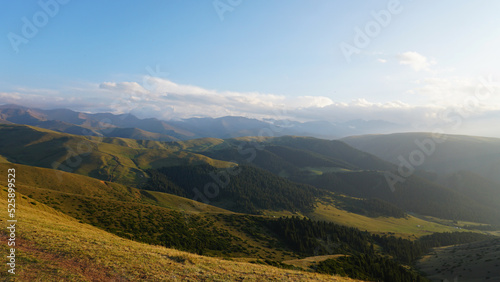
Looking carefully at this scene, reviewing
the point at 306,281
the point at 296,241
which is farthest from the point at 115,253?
the point at 296,241

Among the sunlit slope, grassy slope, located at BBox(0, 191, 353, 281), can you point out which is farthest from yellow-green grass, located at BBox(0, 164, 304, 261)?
grassy slope, located at BBox(0, 191, 353, 281)

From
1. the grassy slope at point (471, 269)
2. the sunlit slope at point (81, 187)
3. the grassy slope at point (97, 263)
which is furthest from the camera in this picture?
the sunlit slope at point (81, 187)

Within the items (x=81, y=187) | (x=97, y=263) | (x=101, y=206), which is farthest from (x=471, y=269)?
(x=81, y=187)

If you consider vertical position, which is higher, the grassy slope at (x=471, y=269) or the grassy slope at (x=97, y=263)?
the grassy slope at (x=97, y=263)

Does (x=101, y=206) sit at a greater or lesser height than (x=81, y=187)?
greater

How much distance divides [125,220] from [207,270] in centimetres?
5122

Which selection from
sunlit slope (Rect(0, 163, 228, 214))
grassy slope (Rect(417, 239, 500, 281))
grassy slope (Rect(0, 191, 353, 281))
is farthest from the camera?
sunlit slope (Rect(0, 163, 228, 214))

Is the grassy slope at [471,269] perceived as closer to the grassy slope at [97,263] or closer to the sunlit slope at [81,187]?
the grassy slope at [97,263]

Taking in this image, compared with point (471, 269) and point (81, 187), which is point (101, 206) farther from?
point (471, 269)

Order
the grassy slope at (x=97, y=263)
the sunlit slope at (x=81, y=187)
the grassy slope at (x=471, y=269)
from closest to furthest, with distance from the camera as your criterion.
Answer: the grassy slope at (x=97, y=263) → the grassy slope at (x=471, y=269) → the sunlit slope at (x=81, y=187)

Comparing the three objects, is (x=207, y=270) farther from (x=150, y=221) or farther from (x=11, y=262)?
(x=150, y=221)

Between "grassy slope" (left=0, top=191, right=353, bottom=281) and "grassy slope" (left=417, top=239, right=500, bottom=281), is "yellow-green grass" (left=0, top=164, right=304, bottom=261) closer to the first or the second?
"grassy slope" (left=0, top=191, right=353, bottom=281)

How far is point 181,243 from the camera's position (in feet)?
194

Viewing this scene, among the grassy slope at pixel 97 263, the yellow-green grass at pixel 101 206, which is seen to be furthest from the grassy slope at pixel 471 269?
the grassy slope at pixel 97 263
